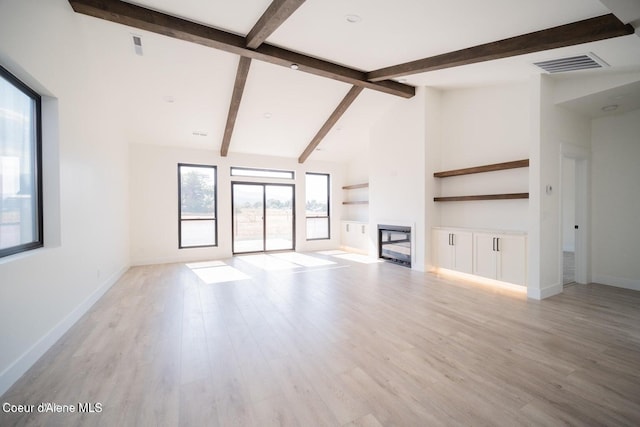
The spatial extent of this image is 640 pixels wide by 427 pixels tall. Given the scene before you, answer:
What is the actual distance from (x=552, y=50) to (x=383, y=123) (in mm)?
3528

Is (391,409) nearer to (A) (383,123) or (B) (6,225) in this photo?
(B) (6,225)

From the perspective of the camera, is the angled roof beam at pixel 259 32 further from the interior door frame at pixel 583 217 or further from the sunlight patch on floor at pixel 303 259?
the interior door frame at pixel 583 217

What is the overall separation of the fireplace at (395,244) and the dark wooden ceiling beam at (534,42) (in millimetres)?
3137

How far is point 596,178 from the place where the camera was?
467 cm

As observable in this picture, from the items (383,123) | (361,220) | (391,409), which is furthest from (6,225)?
(361,220)

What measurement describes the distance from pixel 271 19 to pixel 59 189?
2951mm

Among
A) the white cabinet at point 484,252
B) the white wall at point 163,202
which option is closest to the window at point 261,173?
the white wall at point 163,202

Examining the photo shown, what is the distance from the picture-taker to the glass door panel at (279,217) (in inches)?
313

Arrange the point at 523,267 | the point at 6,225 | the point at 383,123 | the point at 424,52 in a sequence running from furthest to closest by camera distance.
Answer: the point at 383,123
the point at 523,267
the point at 424,52
the point at 6,225

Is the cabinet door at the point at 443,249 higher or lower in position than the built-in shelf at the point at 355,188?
lower

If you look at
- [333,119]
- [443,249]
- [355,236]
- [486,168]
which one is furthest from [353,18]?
[355,236]

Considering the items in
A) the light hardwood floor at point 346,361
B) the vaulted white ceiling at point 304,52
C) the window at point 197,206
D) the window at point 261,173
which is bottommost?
the light hardwood floor at point 346,361

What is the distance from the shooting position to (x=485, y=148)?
5094 millimetres

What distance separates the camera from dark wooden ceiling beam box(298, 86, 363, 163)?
5.48 metres
